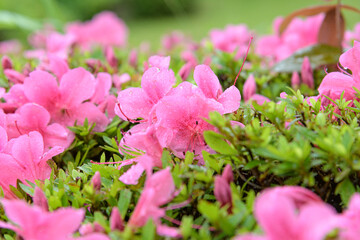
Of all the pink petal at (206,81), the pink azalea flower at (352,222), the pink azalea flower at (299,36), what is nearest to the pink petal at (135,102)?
the pink petal at (206,81)

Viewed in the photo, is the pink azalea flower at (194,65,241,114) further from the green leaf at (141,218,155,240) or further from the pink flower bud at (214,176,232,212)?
the green leaf at (141,218,155,240)

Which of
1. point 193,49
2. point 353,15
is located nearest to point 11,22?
point 193,49

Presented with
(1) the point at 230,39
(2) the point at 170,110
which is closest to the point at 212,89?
(2) the point at 170,110

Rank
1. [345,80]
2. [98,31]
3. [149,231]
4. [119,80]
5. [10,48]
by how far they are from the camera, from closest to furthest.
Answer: [149,231]
[345,80]
[119,80]
[98,31]
[10,48]

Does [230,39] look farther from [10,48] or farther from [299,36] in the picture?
[10,48]

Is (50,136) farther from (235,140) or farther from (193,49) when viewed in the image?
(193,49)

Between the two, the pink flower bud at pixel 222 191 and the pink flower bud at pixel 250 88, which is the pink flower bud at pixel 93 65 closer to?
the pink flower bud at pixel 250 88
